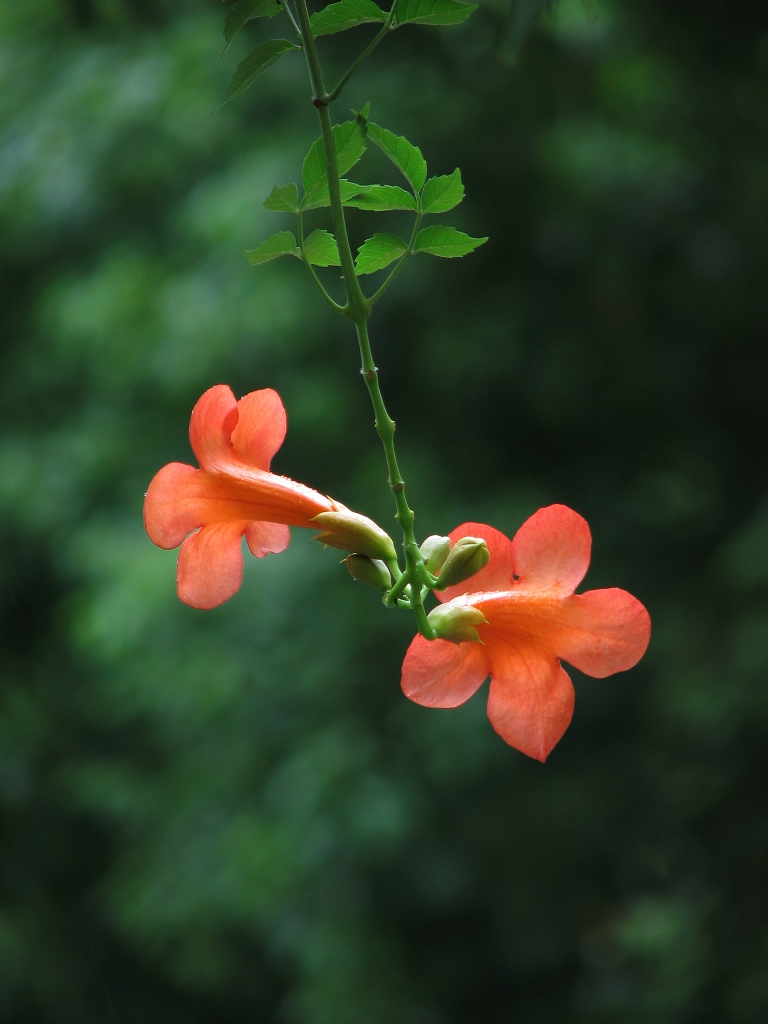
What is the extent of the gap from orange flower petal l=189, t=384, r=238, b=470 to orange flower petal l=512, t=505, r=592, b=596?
17 cm

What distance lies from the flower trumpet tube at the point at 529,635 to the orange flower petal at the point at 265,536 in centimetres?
11

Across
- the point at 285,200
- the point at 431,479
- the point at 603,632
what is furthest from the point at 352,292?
the point at 431,479

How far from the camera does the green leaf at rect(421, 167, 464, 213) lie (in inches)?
23.6

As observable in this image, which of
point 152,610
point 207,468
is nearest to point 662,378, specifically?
point 152,610

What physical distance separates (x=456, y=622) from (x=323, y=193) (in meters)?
0.23

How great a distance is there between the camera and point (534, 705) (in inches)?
22.0

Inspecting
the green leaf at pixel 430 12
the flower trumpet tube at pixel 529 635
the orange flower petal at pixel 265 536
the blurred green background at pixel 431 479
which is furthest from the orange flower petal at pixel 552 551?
the blurred green background at pixel 431 479

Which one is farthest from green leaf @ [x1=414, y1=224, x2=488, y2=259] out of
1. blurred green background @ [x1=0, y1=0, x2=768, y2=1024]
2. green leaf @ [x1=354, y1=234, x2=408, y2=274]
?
blurred green background @ [x1=0, y1=0, x2=768, y2=1024]

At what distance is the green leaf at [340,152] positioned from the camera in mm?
554

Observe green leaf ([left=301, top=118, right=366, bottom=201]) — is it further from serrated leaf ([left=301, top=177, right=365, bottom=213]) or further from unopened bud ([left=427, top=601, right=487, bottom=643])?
unopened bud ([left=427, top=601, right=487, bottom=643])

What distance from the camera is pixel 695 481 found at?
3174 mm

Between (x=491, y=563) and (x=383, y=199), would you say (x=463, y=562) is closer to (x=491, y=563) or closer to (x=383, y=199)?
(x=491, y=563)

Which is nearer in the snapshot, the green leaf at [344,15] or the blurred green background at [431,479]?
the green leaf at [344,15]

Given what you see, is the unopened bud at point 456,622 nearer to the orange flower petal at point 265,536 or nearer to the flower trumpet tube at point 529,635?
the flower trumpet tube at point 529,635
